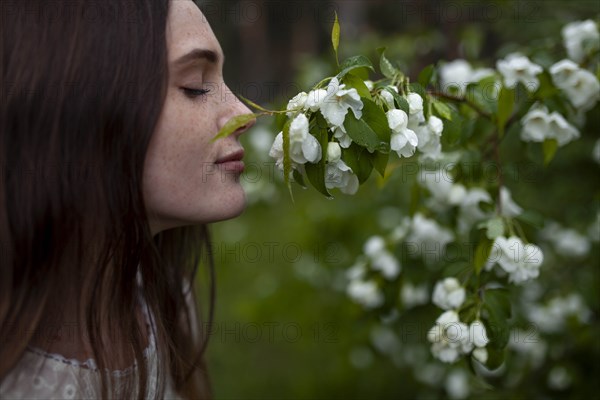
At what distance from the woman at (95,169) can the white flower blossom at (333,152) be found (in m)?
0.24

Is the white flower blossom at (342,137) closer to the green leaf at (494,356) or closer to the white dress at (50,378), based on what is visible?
the green leaf at (494,356)

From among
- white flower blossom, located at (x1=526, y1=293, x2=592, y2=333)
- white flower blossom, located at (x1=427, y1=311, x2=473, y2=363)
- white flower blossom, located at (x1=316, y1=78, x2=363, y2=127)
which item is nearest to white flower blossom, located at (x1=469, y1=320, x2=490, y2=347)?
white flower blossom, located at (x1=427, y1=311, x2=473, y2=363)

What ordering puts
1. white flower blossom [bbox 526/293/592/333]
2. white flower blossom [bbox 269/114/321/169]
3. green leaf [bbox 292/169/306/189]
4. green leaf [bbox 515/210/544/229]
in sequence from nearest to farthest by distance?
white flower blossom [bbox 269/114/321/169] → green leaf [bbox 292/169/306/189] → green leaf [bbox 515/210/544/229] → white flower blossom [bbox 526/293/592/333]

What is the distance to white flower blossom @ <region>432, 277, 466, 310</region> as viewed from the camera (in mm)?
1355

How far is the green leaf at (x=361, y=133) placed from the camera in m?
1.05

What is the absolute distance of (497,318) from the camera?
1302mm

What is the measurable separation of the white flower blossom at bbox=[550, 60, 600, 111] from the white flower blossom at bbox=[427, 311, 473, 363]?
1.80 ft

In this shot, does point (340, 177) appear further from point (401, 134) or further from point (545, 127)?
point (545, 127)

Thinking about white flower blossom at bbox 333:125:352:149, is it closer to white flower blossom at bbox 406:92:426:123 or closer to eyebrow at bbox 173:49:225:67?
white flower blossom at bbox 406:92:426:123

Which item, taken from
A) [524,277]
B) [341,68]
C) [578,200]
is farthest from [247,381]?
[341,68]

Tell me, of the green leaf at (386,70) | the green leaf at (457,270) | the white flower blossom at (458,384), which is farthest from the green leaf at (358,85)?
the white flower blossom at (458,384)

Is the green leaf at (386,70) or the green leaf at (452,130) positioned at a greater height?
the green leaf at (386,70)

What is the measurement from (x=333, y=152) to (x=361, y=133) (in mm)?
50

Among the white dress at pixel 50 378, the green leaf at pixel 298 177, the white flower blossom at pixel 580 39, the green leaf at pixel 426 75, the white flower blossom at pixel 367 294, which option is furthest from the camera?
the white flower blossom at pixel 367 294
